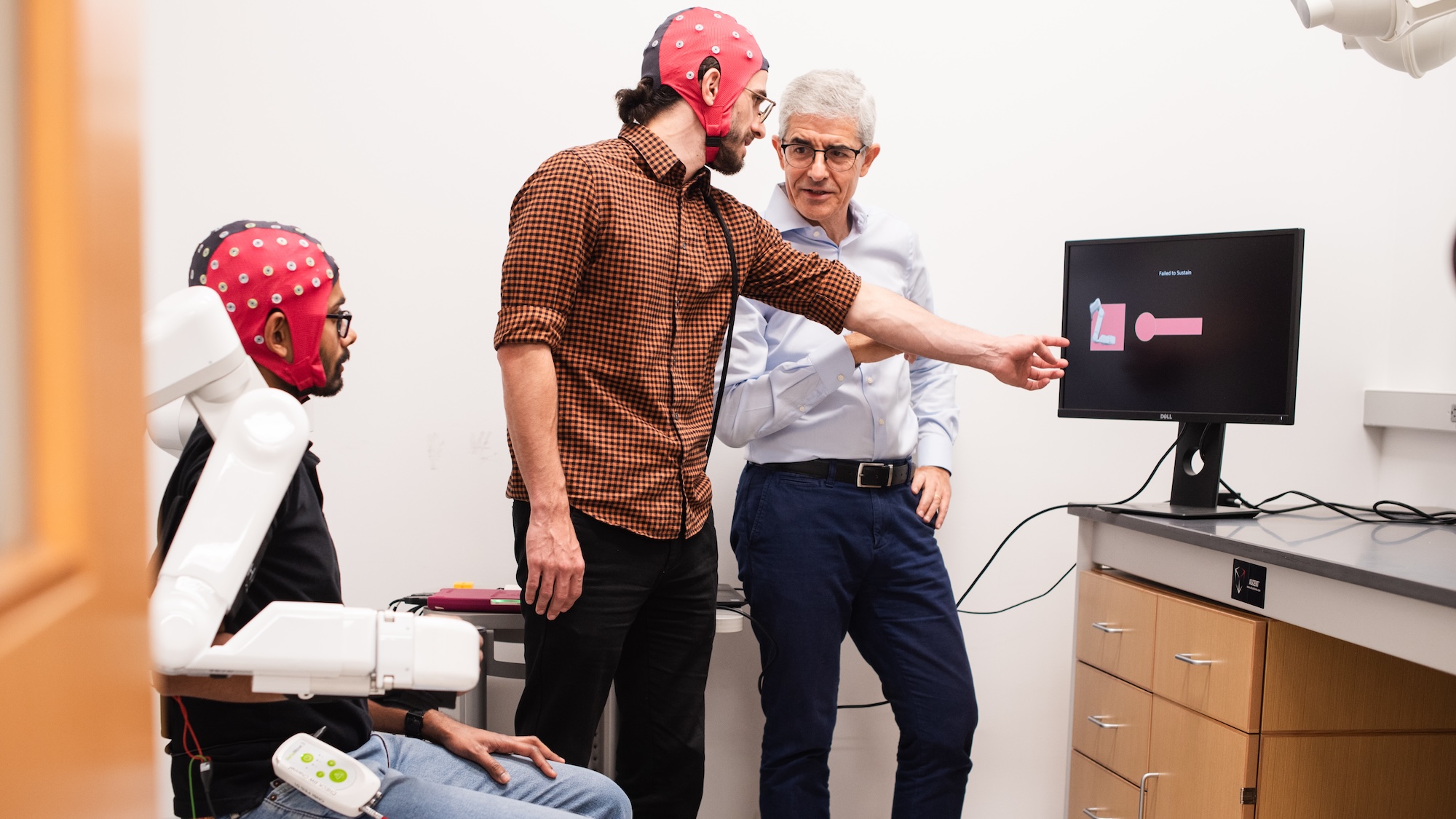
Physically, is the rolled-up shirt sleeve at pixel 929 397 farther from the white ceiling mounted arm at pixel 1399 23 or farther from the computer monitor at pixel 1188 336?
the white ceiling mounted arm at pixel 1399 23

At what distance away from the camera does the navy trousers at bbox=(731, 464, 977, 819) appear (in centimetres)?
200

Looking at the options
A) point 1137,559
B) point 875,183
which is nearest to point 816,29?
point 875,183

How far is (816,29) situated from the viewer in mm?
2521

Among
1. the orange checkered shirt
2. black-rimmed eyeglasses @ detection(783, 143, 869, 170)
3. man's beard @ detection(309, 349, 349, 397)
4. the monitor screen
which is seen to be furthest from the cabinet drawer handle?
man's beard @ detection(309, 349, 349, 397)

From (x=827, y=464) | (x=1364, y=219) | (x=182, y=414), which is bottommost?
(x=827, y=464)

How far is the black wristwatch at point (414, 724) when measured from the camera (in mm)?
1347

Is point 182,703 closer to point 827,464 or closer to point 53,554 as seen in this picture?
A: point 53,554

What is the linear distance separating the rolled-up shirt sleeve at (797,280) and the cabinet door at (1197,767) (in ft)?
2.97

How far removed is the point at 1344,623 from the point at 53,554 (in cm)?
166

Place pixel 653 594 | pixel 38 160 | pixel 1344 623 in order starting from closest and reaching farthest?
pixel 38 160 → pixel 1344 623 → pixel 653 594

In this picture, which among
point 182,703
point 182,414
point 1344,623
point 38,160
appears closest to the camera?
point 38,160

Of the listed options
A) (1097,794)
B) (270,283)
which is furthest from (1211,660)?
(270,283)

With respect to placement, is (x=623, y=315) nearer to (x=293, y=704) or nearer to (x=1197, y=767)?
(x=293, y=704)

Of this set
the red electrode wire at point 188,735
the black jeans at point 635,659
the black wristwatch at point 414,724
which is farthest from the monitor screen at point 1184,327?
the red electrode wire at point 188,735
